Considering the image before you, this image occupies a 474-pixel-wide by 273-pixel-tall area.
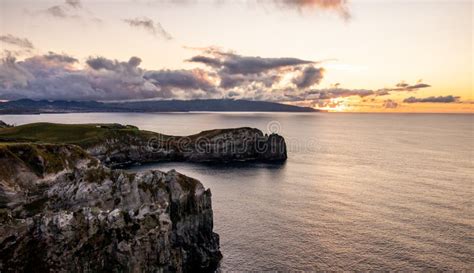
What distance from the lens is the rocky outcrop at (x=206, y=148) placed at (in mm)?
159938

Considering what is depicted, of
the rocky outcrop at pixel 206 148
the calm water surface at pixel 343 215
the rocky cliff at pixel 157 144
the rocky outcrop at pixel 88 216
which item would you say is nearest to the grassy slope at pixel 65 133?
the rocky cliff at pixel 157 144

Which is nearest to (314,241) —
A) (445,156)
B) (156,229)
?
(156,229)

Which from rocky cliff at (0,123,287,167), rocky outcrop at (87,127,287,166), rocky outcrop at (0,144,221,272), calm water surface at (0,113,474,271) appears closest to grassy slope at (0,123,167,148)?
rocky cliff at (0,123,287,167)

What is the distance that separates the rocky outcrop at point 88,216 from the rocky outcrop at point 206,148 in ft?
349

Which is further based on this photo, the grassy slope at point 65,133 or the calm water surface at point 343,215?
the grassy slope at point 65,133

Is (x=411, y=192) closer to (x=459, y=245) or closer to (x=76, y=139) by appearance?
(x=459, y=245)

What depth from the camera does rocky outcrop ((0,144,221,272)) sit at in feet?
128

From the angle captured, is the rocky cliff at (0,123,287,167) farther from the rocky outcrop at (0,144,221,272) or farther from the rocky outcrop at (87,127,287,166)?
the rocky outcrop at (0,144,221,272)

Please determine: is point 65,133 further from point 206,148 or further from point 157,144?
point 206,148

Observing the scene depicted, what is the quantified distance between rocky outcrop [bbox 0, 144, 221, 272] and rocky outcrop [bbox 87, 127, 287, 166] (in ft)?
349

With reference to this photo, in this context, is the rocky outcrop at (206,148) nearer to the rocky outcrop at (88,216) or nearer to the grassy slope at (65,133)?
the grassy slope at (65,133)

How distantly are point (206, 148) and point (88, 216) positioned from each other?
126 m

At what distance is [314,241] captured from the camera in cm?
6831

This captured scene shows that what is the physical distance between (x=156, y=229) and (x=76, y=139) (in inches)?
4676
